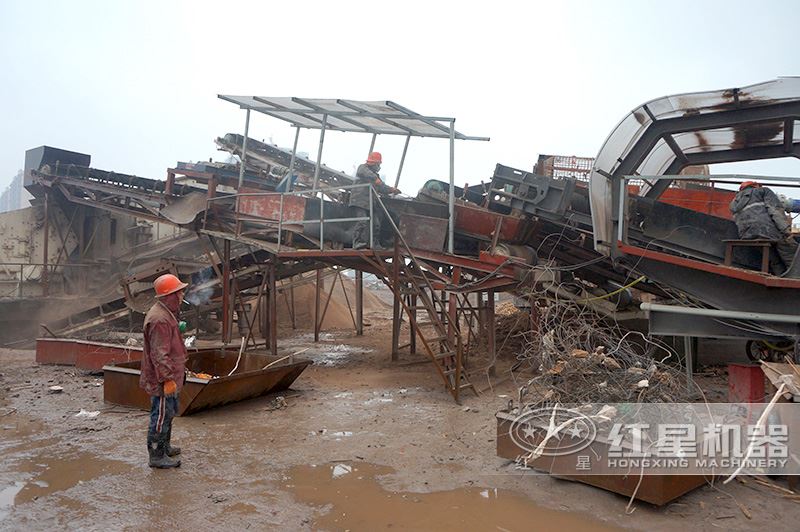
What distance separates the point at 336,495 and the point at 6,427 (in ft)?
15.0

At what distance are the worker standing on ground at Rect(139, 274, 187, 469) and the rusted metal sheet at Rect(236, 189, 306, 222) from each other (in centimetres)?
467

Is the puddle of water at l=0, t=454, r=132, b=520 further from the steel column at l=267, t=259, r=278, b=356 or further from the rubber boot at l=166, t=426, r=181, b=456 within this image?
the steel column at l=267, t=259, r=278, b=356

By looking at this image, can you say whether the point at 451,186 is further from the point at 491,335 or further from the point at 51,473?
the point at 51,473

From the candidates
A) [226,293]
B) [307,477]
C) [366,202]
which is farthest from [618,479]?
[226,293]

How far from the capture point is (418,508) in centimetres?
459

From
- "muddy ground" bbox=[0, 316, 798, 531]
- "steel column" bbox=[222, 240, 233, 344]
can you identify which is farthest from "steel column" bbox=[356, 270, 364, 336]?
"muddy ground" bbox=[0, 316, 798, 531]

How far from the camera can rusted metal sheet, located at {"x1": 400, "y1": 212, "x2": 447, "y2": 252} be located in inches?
365

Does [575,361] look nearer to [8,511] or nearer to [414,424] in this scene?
[414,424]

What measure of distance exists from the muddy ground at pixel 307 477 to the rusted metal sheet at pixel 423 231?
8.05ft

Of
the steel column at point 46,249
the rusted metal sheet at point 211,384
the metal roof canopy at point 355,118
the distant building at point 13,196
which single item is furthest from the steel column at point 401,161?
the distant building at point 13,196

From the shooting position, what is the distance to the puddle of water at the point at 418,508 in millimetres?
4270

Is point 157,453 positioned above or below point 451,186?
below

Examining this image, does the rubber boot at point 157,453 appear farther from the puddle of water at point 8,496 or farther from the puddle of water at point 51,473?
the puddle of water at point 8,496

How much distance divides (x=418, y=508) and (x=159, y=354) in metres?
2.80
